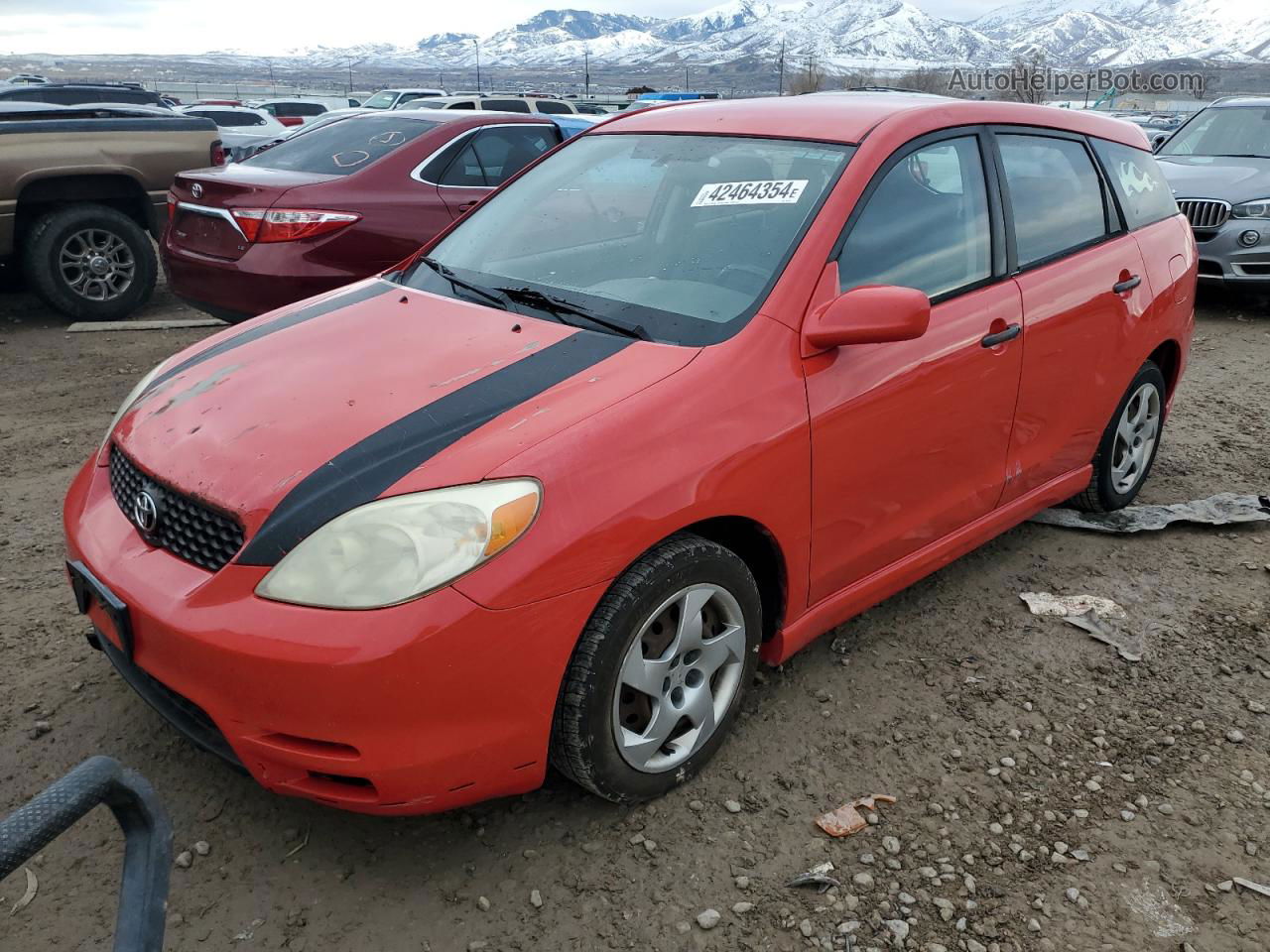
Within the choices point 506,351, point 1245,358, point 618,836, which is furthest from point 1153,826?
point 1245,358

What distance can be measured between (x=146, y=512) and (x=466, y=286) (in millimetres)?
1231

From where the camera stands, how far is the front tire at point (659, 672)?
240 cm

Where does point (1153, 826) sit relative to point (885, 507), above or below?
below

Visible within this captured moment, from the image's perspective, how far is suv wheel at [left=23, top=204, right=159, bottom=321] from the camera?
295 inches

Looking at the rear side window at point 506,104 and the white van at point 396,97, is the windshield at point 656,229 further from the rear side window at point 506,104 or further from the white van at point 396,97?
the white van at point 396,97

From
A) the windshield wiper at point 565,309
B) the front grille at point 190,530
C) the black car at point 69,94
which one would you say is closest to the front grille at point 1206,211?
the windshield wiper at point 565,309

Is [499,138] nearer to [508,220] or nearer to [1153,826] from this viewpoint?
[508,220]

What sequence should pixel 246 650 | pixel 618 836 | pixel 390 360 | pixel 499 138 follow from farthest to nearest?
pixel 499 138
pixel 390 360
pixel 618 836
pixel 246 650

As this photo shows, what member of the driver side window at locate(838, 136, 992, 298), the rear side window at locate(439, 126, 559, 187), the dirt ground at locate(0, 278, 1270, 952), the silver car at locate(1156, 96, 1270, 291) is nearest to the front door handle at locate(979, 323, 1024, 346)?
the driver side window at locate(838, 136, 992, 298)

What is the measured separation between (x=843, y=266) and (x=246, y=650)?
1846 mm

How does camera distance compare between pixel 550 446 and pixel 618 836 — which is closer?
pixel 550 446

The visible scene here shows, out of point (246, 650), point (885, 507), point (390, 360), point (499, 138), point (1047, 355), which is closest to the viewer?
point (246, 650)

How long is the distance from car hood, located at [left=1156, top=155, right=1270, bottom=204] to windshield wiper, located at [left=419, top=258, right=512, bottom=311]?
703 centimetres

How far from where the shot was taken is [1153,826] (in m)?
2.72
